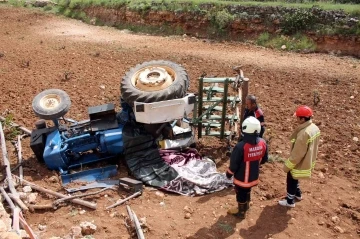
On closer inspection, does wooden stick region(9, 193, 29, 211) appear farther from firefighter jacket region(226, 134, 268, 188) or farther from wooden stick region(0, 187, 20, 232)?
firefighter jacket region(226, 134, 268, 188)

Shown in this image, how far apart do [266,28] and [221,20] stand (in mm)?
1732

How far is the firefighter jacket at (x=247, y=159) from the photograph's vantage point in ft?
15.5

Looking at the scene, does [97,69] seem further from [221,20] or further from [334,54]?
[334,54]

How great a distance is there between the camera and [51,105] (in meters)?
6.25

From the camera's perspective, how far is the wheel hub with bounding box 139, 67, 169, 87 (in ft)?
19.7

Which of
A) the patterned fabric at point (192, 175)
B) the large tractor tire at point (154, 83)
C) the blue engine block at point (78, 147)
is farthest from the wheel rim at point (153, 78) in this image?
the patterned fabric at point (192, 175)

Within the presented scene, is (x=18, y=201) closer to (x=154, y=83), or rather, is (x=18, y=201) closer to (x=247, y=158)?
(x=154, y=83)

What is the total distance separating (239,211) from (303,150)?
45.4 inches

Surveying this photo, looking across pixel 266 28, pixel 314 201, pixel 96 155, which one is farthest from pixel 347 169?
pixel 266 28

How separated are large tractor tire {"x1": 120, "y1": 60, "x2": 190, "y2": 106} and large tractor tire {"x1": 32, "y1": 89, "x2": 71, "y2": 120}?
1.01 meters

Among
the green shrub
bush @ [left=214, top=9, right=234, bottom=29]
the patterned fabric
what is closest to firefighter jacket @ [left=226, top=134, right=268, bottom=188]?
the patterned fabric

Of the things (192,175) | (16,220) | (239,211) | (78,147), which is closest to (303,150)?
(239,211)

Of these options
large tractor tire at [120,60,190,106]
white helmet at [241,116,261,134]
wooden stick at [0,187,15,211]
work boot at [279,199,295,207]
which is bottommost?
work boot at [279,199,295,207]

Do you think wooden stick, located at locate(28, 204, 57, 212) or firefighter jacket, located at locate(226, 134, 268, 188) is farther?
wooden stick, located at locate(28, 204, 57, 212)
